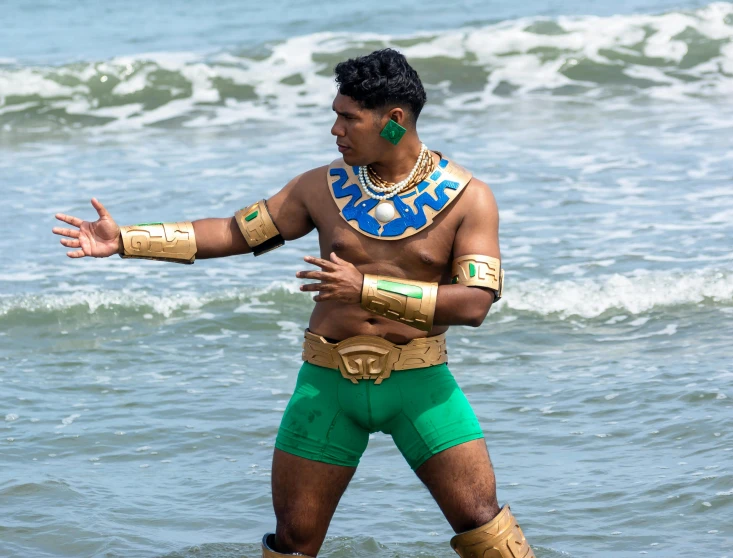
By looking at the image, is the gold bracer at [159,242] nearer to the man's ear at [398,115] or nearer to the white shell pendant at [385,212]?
the white shell pendant at [385,212]

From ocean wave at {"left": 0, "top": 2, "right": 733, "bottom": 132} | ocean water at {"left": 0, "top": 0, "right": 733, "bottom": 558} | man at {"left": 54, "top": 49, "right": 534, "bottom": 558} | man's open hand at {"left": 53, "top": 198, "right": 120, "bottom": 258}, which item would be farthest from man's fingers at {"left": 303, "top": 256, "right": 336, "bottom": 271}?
ocean wave at {"left": 0, "top": 2, "right": 733, "bottom": 132}

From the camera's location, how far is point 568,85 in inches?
738

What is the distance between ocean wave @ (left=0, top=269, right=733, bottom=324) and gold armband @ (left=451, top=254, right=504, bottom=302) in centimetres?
510

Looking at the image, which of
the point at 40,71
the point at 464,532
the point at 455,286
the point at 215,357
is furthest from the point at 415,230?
the point at 40,71

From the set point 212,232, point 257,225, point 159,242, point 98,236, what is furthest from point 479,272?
point 98,236

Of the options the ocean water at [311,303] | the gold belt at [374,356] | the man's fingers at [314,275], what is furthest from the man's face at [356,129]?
the ocean water at [311,303]

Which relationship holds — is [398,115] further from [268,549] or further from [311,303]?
[311,303]

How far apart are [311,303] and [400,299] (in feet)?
19.0

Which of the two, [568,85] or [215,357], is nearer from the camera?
[215,357]

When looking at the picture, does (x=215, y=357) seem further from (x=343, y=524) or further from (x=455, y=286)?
(x=455, y=286)

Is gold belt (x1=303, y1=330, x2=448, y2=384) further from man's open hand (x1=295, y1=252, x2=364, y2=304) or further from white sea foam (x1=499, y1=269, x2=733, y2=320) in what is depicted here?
white sea foam (x1=499, y1=269, x2=733, y2=320)

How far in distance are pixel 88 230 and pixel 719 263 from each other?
22.2ft

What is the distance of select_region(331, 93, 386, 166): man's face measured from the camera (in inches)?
162

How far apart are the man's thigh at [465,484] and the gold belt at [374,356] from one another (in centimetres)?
33
